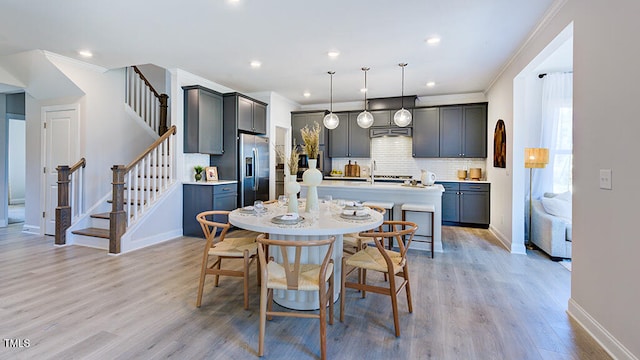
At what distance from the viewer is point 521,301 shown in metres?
2.78

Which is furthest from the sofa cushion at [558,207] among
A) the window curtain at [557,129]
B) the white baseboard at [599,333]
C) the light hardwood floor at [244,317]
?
the white baseboard at [599,333]

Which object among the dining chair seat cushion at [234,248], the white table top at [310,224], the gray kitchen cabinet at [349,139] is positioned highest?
the gray kitchen cabinet at [349,139]

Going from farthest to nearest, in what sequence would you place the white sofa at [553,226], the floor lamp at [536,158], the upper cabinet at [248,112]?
the upper cabinet at [248,112] < the floor lamp at [536,158] < the white sofa at [553,226]

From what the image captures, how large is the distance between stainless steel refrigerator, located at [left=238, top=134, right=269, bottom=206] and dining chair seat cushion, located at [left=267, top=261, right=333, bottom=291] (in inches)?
142

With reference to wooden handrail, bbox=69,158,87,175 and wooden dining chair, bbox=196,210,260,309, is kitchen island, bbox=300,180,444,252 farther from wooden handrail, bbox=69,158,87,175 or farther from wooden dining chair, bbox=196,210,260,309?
wooden handrail, bbox=69,158,87,175

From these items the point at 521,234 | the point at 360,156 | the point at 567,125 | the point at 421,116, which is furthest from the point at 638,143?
the point at 360,156

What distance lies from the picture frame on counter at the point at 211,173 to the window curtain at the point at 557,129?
5279 millimetres

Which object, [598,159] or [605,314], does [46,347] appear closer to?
[605,314]

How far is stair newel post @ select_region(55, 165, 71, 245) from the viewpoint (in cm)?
455

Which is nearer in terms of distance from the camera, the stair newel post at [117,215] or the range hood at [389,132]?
the stair newel post at [117,215]

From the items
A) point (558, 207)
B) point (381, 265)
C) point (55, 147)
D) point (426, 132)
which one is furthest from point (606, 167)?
point (55, 147)

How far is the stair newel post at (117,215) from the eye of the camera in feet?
13.5

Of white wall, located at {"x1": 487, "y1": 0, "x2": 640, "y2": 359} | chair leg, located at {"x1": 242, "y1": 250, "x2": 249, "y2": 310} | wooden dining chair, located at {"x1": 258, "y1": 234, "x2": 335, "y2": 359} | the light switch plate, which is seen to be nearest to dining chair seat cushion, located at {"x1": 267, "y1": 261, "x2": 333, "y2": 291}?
wooden dining chair, located at {"x1": 258, "y1": 234, "x2": 335, "y2": 359}

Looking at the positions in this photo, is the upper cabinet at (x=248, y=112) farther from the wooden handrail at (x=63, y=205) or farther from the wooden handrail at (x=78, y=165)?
the wooden handrail at (x=63, y=205)
